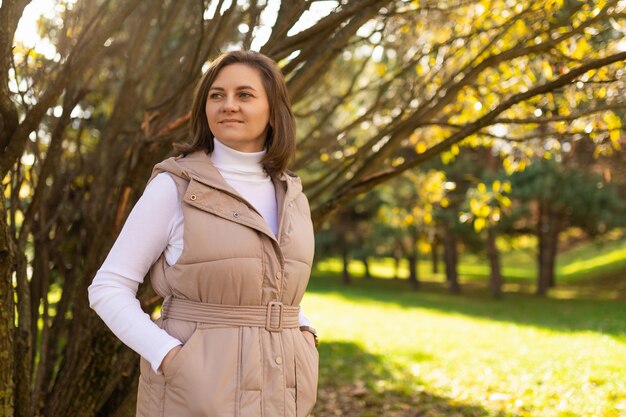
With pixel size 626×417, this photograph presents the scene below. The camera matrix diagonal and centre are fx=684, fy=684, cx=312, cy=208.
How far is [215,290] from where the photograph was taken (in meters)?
1.96

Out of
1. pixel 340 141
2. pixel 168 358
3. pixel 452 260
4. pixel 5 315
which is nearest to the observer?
pixel 168 358

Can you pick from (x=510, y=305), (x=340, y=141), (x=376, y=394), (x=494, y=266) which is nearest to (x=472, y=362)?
(x=376, y=394)

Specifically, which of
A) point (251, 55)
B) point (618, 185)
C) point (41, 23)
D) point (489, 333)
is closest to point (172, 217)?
point (251, 55)

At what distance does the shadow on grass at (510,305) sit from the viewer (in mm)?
13431

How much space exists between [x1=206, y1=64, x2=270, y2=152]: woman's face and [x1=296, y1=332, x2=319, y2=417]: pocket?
67 centimetres

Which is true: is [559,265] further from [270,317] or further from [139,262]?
[139,262]

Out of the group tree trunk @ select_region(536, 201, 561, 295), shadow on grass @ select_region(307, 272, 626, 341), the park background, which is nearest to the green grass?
tree trunk @ select_region(536, 201, 561, 295)

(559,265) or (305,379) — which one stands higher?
(305,379)

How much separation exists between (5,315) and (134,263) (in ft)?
3.07

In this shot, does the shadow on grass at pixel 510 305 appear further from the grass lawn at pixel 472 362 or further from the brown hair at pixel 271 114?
the brown hair at pixel 271 114

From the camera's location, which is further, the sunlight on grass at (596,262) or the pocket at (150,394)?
the sunlight on grass at (596,262)

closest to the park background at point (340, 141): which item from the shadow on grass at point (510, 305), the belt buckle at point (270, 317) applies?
the shadow on grass at point (510, 305)

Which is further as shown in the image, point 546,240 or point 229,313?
point 546,240

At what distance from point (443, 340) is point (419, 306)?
8752mm
